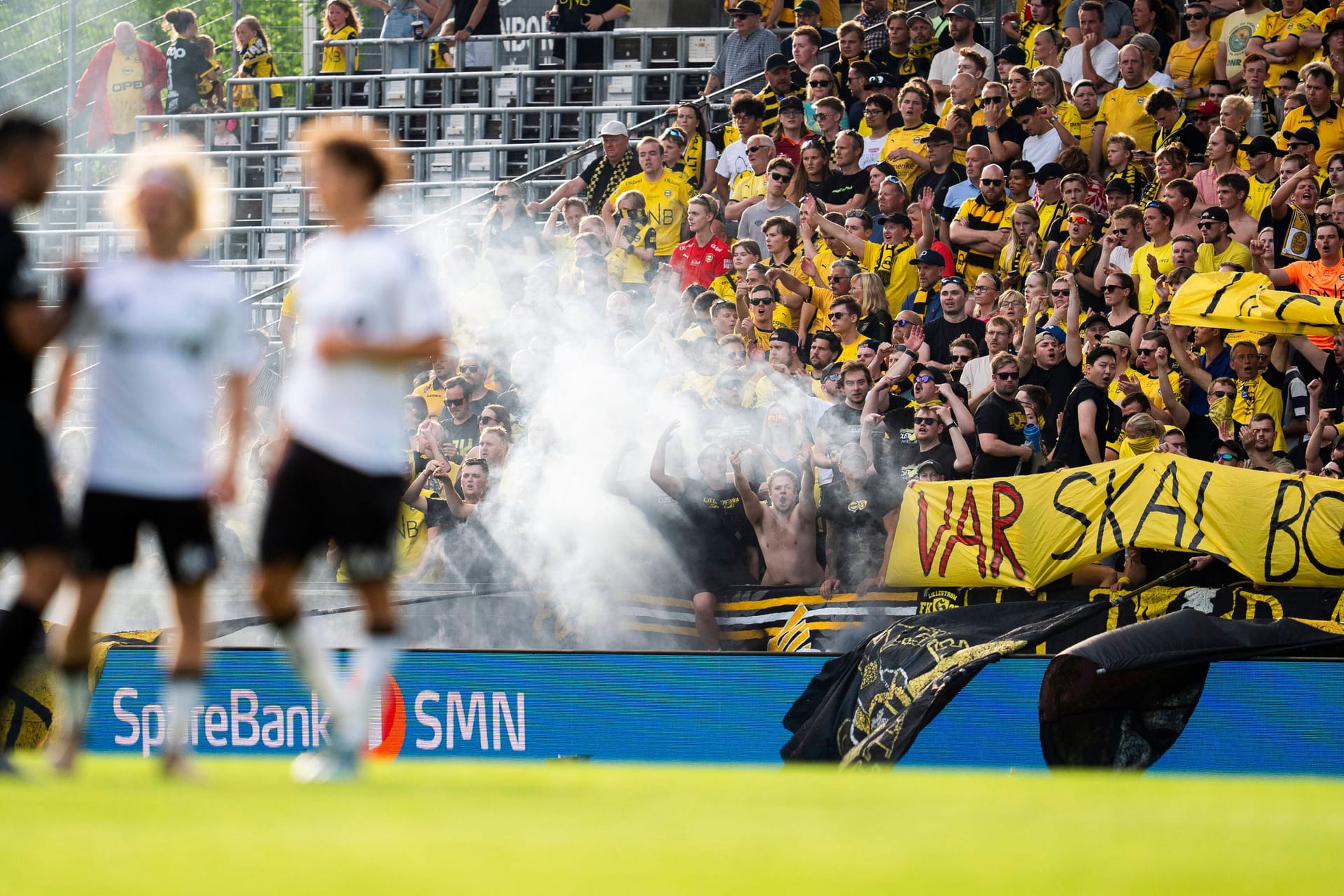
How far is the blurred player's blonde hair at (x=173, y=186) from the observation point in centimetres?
555

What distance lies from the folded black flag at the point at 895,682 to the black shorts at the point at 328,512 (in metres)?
5.40

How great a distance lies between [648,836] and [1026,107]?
12184 millimetres

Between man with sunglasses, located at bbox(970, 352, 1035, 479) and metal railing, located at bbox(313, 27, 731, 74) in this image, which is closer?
man with sunglasses, located at bbox(970, 352, 1035, 479)

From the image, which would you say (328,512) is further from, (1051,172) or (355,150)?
(1051,172)

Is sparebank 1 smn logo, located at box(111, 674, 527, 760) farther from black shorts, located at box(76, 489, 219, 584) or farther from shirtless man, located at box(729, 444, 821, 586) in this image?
black shorts, located at box(76, 489, 219, 584)

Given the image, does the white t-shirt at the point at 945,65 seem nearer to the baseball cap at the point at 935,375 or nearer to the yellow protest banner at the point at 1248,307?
the baseball cap at the point at 935,375

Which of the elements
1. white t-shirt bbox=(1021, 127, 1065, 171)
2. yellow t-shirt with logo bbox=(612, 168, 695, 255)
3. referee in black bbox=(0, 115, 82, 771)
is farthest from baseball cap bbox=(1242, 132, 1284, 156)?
referee in black bbox=(0, 115, 82, 771)

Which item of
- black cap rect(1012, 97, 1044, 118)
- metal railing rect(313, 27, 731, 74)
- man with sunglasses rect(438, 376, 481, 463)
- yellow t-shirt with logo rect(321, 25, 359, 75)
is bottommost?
man with sunglasses rect(438, 376, 481, 463)

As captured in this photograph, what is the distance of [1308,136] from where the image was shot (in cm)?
1377

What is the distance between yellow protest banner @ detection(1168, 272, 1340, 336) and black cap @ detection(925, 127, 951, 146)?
3514 mm

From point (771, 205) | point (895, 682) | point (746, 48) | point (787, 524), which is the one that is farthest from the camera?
point (746, 48)

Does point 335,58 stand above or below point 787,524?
above

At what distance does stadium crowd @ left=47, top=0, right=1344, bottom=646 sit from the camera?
514 inches

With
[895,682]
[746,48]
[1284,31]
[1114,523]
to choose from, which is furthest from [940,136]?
[895,682]
